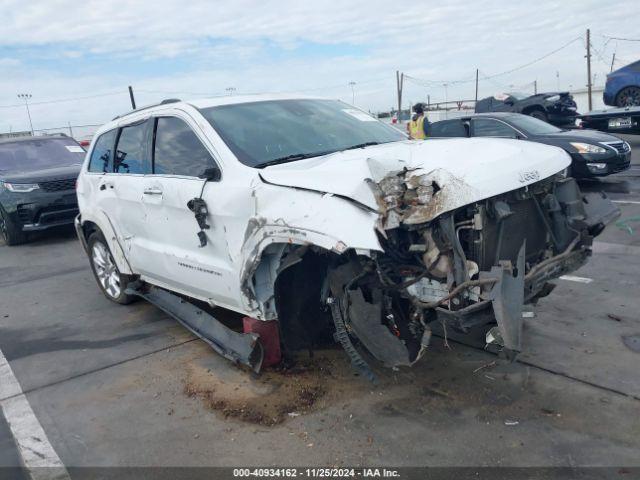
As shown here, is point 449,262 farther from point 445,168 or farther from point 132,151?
point 132,151

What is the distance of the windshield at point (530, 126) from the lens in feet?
34.3

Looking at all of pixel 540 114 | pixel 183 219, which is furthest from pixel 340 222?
pixel 540 114

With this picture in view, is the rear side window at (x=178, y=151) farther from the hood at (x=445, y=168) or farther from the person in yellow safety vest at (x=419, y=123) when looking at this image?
the person in yellow safety vest at (x=419, y=123)

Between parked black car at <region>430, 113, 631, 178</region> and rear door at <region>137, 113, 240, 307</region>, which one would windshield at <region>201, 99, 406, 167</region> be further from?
parked black car at <region>430, 113, 631, 178</region>

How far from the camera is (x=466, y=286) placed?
313cm

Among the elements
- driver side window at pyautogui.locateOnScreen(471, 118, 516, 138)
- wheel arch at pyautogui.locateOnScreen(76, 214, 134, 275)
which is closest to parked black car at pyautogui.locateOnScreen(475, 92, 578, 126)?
driver side window at pyautogui.locateOnScreen(471, 118, 516, 138)

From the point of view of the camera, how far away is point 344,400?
3.81m

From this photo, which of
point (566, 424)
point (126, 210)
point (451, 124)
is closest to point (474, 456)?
point (566, 424)

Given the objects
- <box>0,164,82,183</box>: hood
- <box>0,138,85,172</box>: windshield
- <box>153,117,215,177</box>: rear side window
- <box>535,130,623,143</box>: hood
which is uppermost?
<box>153,117,215,177</box>: rear side window

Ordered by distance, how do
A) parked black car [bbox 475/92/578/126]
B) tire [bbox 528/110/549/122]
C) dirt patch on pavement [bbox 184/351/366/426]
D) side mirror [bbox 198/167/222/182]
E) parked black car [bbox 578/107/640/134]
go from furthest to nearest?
1. tire [bbox 528/110/549/122]
2. parked black car [bbox 475/92/578/126]
3. parked black car [bbox 578/107/640/134]
4. side mirror [bbox 198/167/222/182]
5. dirt patch on pavement [bbox 184/351/366/426]

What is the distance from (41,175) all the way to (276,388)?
7519mm

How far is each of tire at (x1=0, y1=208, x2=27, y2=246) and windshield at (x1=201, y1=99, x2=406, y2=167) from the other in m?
7.01

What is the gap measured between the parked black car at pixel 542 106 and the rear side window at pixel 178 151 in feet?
47.1

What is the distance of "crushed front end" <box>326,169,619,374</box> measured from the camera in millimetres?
3131
